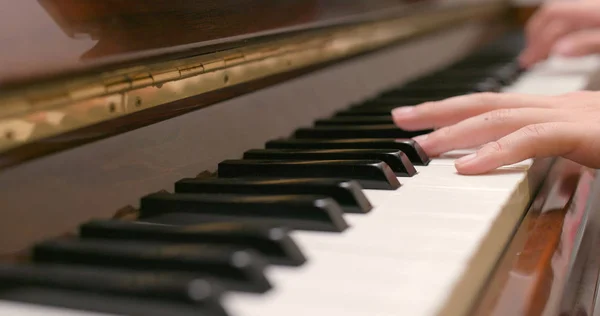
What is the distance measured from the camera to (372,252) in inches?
22.9

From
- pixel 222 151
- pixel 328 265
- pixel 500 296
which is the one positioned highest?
pixel 222 151

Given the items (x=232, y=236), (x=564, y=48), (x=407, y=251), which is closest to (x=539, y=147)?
(x=407, y=251)

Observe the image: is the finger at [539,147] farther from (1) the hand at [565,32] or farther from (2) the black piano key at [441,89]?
(1) the hand at [565,32]

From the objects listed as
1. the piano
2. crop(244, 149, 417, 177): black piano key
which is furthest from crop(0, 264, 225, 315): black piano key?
crop(244, 149, 417, 177): black piano key

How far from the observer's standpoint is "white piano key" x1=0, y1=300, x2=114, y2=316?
0.49m

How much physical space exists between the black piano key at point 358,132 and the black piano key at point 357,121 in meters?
0.04

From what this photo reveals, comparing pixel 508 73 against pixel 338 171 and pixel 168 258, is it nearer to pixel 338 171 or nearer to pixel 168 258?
pixel 338 171

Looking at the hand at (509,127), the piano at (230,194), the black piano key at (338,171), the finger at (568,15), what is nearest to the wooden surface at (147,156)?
the piano at (230,194)

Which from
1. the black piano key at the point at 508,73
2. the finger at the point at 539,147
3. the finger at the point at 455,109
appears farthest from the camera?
the black piano key at the point at 508,73

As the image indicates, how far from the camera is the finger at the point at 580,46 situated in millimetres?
1921

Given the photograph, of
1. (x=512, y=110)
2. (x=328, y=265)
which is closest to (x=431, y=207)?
(x=328, y=265)

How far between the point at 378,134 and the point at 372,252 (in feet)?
1.61

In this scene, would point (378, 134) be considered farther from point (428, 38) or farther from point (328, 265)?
point (428, 38)

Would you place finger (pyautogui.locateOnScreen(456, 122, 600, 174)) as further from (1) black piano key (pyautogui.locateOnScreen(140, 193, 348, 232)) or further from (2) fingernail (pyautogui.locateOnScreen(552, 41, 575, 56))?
(2) fingernail (pyautogui.locateOnScreen(552, 41, 575, 56))
